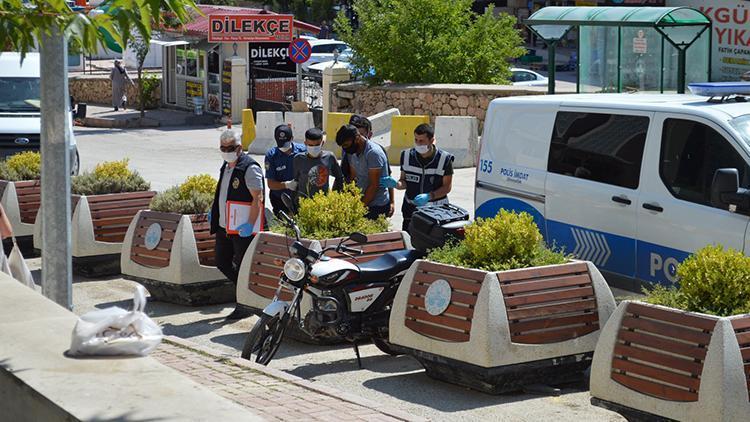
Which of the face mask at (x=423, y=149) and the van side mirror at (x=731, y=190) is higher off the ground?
the face mask at (x=423, y=149)

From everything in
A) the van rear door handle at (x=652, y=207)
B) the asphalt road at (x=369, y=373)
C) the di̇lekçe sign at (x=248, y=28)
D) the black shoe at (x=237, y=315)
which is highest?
the di̇lekçe sign at (x=248, y=28)

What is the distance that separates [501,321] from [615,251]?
2011mm

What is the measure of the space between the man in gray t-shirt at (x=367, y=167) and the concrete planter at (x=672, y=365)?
14.6 feet

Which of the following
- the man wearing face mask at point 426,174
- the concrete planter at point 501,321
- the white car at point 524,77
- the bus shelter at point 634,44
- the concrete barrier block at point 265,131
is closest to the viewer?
the concrete planter at point 501,321

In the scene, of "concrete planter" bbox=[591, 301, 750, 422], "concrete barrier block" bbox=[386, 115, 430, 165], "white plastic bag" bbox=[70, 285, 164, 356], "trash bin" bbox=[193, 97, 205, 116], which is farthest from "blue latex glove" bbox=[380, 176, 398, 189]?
"trash bin" bbox=[193, 97, 205, 116]

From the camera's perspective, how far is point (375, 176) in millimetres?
11445

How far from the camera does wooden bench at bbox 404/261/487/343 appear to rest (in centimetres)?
812

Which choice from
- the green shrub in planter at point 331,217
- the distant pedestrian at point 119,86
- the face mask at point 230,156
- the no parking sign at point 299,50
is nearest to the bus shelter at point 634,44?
the no parking sign at point 299,50

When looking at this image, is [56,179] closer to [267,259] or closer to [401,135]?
[267,259]

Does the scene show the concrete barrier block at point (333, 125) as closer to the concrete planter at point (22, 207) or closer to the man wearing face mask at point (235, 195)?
the concrete planter at point (22, 207)

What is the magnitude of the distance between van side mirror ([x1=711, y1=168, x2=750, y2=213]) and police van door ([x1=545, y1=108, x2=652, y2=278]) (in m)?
0.99

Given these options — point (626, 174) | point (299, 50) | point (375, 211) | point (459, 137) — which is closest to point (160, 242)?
point (375, 211)

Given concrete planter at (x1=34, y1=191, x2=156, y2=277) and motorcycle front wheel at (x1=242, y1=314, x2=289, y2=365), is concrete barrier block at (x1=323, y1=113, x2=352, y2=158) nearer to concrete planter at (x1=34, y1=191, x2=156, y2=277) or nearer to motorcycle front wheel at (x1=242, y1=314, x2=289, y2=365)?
concrete planter at (x1=34, y1=191, x2=156, y2=277)

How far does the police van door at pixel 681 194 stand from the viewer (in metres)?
8.88
